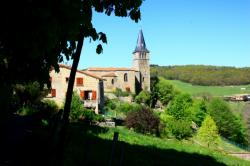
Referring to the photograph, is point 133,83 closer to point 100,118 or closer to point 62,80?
point 62,80

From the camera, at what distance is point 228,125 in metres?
85.2

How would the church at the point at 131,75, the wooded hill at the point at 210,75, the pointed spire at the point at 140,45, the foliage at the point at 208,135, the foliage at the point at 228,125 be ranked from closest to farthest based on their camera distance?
the foliage at the point at 208,135, the foliage at the point at 228,125, the church at the point at 131,75, the pointed spire at the point at 140,45, the wooded hill at the point at 210,75

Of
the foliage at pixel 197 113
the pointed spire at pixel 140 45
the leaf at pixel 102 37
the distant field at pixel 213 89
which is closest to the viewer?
the leaf at pixel 102 37

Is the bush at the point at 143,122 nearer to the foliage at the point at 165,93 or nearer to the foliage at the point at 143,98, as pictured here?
the foliage at the point at 143,98

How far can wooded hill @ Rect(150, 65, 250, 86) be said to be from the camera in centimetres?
17325

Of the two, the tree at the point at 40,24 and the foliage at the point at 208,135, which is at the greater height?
the tree at the point at 40,24

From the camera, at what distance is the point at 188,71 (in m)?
190

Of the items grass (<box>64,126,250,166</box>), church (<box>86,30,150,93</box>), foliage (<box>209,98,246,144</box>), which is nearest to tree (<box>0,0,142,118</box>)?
grass (<box>64,126,250,166</box>)

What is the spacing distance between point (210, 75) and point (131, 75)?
8525cm

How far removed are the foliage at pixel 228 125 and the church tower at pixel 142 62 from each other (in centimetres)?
2231

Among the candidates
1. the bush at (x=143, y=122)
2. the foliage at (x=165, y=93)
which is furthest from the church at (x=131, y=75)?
the bush at (x=143, y=122)

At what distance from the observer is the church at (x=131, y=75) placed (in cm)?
9619

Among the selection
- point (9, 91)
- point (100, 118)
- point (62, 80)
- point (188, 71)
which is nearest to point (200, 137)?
point (100, 118)

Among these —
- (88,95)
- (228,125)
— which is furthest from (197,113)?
(88,95)
